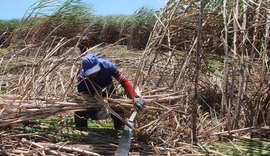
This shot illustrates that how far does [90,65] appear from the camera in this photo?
11.8 feet

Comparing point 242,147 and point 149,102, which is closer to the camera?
point 149,102

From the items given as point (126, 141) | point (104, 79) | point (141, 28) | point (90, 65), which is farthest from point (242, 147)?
point (141, 28)

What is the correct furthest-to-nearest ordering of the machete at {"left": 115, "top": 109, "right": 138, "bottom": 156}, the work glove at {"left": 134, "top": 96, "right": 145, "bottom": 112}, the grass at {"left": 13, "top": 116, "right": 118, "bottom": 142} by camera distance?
the grass at {"left": 13, "top": 116, "right": 118, "bottom": 142} < the work glove at {"left": 134, "top": 96, "right": 145, "bottom": 112} < the machete at {"left": 115, "top": 109, "right": 138, "bottom": 156}

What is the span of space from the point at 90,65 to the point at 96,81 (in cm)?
23

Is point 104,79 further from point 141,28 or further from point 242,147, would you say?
point 141,28

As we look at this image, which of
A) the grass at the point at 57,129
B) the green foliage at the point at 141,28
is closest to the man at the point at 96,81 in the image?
the grass at the point at 57,129

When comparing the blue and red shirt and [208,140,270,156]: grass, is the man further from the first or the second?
[208,140,270,156]: grass

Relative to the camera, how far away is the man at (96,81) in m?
3.56

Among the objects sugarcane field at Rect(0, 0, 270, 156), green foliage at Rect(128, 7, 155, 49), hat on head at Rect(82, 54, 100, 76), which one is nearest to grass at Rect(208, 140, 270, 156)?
sugarcane field at Rect(0, 0, 270, 156)

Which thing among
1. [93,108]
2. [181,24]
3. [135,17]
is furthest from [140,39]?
[93,108]

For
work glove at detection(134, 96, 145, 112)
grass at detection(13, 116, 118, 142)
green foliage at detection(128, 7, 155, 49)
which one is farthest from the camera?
green foliage at detection(128, 7, 155, 49)

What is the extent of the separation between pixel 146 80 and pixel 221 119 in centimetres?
75

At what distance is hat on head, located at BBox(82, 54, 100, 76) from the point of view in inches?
140

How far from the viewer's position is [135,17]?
1380cm
